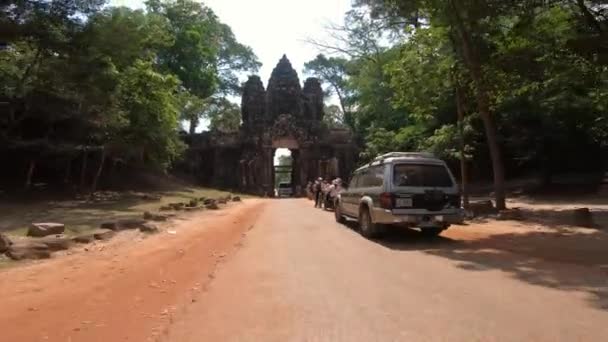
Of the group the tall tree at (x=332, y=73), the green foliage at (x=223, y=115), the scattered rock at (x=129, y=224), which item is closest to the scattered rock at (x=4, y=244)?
the scattered rock at (x=129, y=224)

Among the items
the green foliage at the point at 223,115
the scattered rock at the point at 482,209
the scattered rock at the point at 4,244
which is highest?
the green foliage at the point at 223,115

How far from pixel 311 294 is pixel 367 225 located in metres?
6.60

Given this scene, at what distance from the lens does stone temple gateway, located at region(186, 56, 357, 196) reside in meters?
48.2

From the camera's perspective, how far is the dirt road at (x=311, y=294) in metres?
5.19

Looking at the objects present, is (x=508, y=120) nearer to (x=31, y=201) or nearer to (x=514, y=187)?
(x=514, y=187)

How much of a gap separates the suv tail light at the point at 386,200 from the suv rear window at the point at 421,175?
352 mm

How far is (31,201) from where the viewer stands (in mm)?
23844

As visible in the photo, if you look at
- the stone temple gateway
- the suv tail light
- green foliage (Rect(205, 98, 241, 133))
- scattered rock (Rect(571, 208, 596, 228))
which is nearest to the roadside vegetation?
scattered rock (Rect(571, 208, 596, 228))

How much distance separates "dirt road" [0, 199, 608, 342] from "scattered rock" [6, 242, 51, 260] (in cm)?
52

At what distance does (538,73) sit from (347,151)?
34.1 meters

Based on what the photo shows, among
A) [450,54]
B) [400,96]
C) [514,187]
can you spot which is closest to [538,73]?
[450,54]

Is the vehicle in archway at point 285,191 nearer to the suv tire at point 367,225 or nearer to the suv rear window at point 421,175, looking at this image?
the suv tire at point 367,225

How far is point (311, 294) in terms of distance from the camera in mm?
6820

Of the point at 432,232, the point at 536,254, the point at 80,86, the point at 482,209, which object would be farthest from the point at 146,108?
the point at 536,254
